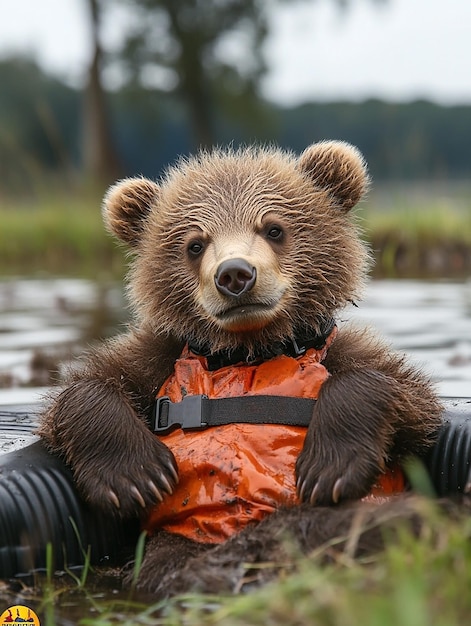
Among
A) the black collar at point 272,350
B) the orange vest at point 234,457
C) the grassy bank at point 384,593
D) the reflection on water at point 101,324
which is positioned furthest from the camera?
the reflection on water at point 101,324

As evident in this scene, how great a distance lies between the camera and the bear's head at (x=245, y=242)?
4.26m

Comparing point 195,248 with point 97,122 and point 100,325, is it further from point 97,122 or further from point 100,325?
point 97,122

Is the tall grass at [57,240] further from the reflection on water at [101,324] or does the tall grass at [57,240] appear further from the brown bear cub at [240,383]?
the brown bear cub at [240,383]

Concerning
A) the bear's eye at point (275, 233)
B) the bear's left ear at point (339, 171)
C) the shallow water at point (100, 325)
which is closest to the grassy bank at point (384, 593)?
the bear's eye at point (275, 233)

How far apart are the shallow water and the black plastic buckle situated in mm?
693

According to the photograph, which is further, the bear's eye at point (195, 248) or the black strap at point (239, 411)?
the bear's eye at point (195, 248)

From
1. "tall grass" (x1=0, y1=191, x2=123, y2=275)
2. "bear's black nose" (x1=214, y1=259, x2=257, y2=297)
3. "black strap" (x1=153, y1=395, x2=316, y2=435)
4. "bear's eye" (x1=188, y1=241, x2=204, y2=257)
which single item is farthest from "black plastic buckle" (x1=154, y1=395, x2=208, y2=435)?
"tall grass" (x1=0, y1=191, x2=123, y2=275)

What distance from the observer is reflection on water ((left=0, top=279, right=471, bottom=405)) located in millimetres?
7082

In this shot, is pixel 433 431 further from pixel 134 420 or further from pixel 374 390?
pixel 134 420

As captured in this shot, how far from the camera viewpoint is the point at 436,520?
2.69 metres

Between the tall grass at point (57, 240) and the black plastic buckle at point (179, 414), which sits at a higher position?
the tall grass at point (57, 240)

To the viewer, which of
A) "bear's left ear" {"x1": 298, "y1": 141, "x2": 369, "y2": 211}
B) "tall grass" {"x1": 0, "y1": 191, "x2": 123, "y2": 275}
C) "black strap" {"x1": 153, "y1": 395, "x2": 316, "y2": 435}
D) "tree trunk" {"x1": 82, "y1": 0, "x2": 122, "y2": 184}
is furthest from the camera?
"tree trunk" {"x1": 82, "y1": 0, "x2": 122, "y2": 184}

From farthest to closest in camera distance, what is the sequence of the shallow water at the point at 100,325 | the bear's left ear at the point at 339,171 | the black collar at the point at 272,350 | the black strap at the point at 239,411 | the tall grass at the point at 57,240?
the tall grass at the point at 57,240 → the shallow water at the point at 100,325 → the bear's left ear at the point at 339,171 → the black collar at the point at 272,350 → the black strap at the point at 239,411

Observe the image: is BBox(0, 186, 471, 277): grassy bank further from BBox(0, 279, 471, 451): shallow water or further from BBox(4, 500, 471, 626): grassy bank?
BBox(4, 500, 471, 626): grassy bank
